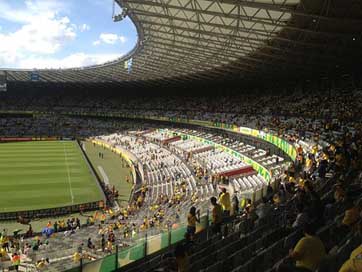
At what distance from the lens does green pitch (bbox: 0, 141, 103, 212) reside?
28.7 meters

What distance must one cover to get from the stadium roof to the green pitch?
12.0 meters

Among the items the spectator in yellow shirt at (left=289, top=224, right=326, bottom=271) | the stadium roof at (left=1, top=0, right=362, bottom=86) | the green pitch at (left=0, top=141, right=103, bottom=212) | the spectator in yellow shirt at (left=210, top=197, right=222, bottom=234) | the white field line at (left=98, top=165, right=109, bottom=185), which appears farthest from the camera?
the white field line at (left=98, top=165, right=109, bottom=185)

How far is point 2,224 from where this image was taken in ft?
80.4

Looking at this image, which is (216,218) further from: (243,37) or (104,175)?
(104,175)

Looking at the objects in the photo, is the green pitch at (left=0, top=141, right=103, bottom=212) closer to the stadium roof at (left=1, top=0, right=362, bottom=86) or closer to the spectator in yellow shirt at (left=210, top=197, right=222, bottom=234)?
the stadium roof at (left=1, top=0, right=362, bottom=86)

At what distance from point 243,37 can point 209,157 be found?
14.8 m

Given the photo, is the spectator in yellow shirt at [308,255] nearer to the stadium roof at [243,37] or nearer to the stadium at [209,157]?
the stadium at [209,157]

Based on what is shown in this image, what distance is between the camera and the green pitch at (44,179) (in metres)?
28.7

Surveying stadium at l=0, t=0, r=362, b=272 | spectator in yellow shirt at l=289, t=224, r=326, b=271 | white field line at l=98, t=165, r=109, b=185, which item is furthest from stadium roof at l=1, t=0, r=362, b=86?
spectator in yellow shirt at l=289, t=224, r=326, b=271

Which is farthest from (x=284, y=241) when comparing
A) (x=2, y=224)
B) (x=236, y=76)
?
(x=236, y=76)

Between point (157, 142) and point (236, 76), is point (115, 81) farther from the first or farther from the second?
point (236, 76)

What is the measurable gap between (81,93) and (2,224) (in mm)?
62070

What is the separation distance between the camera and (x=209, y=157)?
38.9 meters

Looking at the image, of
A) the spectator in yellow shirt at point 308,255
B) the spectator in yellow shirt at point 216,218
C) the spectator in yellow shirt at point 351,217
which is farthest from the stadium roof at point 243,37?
the spectator in yellow shirt at point 308,255
